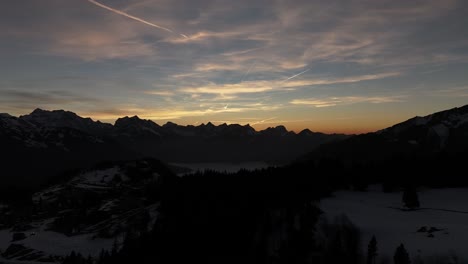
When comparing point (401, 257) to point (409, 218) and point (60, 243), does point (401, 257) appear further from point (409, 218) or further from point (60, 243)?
point (60, 243)

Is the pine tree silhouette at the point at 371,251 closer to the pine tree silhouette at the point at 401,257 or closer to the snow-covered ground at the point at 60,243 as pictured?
the pine tree silhouette at the point at 401,257

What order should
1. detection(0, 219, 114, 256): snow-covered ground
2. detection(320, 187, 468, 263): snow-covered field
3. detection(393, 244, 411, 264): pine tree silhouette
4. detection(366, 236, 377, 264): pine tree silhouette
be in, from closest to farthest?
1. detection(393, 244, 411, 264): pine tree silhouette
2. detection(320, 187, 468, 263): snow-covered field
3. detection(366, 236, 377, 264): pine tree silhouette
4. detection(0, 219, 114, 256): snow-covered ground

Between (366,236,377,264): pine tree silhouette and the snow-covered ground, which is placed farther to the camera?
the snow-covered ground

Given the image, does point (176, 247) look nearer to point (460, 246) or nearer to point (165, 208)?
point (165, 208)

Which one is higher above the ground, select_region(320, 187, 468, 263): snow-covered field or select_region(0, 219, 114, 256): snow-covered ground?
select_region(320, 187, 468, 263): snow-covered field

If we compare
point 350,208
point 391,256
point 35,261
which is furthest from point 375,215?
point 35,261

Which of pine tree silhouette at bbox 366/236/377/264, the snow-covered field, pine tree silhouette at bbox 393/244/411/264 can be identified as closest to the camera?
pine tree silhouette at bbox 393/244/411/264

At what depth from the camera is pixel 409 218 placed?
13762cm

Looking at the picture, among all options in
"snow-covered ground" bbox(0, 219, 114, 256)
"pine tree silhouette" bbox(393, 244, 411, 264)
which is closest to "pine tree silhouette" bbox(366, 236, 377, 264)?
"pine tree silhouette" bbox(393, 244, 411, 264)

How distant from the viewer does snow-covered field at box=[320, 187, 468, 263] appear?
4144 inches

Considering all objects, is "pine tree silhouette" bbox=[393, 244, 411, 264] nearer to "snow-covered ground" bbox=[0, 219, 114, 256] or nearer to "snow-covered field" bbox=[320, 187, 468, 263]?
"snow-covered field" bbox=[320, 187, 468, 263]

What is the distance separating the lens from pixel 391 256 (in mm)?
106375

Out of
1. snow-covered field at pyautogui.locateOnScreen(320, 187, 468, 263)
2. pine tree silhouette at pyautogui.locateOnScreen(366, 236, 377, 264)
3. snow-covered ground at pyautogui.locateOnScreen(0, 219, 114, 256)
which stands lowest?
snow-covered ground at pyautogui.locateOnScreen(0, 219, 114, 256)

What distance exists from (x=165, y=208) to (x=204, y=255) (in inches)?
2701
